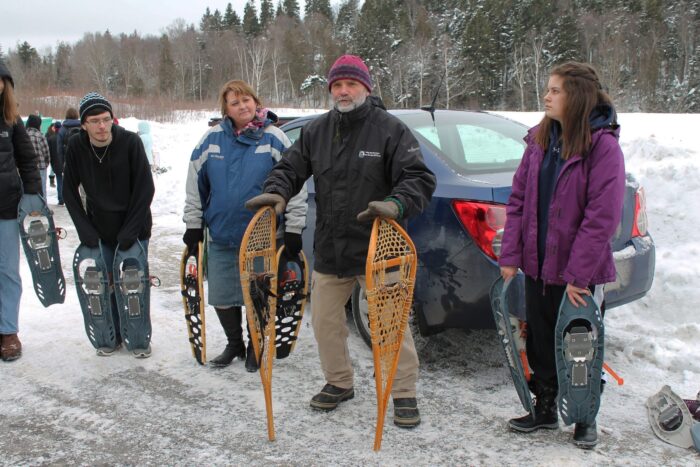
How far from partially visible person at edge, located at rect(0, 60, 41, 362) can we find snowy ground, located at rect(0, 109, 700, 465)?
24 centimetres

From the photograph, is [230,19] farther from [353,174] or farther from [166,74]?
[353,174]

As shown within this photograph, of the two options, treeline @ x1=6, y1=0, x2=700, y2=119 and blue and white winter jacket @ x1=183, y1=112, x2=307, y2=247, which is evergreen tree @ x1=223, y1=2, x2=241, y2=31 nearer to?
treeline @ x1=6, y1=0, x2=700, y2=119

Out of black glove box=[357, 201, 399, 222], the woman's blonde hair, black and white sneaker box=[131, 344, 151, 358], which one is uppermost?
the woman's blonde hair

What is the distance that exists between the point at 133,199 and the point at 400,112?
2.07m

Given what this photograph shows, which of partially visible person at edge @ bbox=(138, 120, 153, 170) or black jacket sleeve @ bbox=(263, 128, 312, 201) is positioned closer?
black jacket sleeve @ bbox=(263, 128, 312, 201)

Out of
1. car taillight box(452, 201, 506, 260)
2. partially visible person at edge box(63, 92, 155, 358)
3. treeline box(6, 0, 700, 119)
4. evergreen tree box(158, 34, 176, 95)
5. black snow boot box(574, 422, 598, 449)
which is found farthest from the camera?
evergreen tree box(158, 34, 176, 95)

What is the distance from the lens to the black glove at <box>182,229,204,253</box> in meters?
3.89

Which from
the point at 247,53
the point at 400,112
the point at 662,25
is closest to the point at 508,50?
the point at 662,25

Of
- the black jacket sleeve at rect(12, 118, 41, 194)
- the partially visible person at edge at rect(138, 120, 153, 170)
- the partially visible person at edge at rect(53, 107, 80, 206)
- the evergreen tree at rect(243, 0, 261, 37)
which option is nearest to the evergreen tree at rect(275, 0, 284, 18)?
the evergreen tree at rect(243, 0, 261, 37)

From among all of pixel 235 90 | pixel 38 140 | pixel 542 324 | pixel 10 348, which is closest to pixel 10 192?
pixel 10 348

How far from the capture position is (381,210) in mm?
2682

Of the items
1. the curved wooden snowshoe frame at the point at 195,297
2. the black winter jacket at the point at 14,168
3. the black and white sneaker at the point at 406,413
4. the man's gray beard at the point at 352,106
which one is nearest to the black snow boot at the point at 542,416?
the black and white sneaker at the point at 406,413

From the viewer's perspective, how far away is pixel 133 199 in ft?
13.5

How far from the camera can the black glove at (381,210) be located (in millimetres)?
2686
